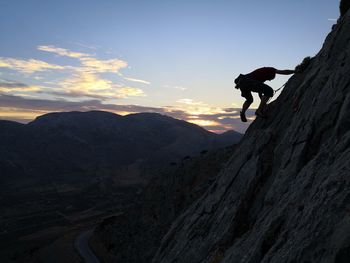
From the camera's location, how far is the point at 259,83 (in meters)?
18.9

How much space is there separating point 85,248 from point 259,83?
172 feet

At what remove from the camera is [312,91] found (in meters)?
15.9

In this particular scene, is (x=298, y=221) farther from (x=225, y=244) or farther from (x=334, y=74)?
(x=334, y=74)

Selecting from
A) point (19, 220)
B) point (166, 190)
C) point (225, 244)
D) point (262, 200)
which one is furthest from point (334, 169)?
point (19, 220)

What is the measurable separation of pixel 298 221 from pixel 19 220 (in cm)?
12410

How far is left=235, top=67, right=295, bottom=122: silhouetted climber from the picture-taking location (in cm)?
1889

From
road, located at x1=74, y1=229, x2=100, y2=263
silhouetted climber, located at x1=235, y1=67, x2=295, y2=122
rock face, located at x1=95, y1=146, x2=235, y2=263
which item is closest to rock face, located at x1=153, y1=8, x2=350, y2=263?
silhouetted climber, located at x1=235, y1=67, x2=295, y2=122

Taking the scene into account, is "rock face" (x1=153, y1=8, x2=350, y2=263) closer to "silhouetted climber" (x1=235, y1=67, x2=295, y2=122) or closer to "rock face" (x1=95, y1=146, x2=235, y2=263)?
"silhouetted climber" (x1=235, y1=67, x2=295, y2=122)

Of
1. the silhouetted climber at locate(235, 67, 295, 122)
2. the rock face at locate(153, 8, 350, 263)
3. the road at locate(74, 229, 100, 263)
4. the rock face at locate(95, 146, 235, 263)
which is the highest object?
the silhouetted climber at locate(235, 67, 295, 122)

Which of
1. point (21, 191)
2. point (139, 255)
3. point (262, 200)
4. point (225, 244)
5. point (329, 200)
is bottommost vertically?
point (21, 191)

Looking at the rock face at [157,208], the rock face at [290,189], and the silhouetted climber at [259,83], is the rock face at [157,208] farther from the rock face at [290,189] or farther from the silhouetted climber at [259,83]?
the rock face at [290,189]

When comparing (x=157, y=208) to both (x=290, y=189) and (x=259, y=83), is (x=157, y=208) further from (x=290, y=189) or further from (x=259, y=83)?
(x=290, y=189)

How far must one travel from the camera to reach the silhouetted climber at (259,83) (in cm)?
1889

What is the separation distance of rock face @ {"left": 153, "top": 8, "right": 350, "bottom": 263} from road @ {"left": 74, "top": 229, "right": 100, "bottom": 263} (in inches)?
1443
